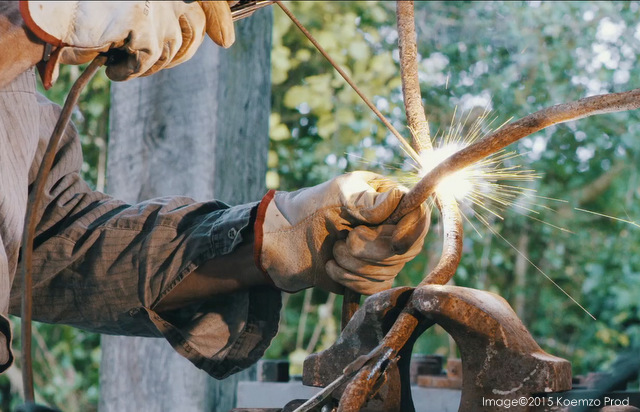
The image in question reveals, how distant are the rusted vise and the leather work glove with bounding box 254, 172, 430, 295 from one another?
5.5 inches

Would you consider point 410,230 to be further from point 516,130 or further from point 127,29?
point 127,29

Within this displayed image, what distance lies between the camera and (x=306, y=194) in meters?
1.41

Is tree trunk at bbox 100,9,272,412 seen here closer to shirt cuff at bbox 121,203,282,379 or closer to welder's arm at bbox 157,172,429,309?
shirt cuff at bbox 121,203,282,379

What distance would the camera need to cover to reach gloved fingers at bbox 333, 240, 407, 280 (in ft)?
4.34

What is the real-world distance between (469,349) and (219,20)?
62 cm

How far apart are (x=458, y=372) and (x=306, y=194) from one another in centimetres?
69

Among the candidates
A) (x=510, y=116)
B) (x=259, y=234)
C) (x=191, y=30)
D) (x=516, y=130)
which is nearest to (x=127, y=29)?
(x=191, y=30)

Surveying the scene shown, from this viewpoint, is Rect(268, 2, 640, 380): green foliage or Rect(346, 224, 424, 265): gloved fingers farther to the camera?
Rect(268, 2, 640, 380): green foliage

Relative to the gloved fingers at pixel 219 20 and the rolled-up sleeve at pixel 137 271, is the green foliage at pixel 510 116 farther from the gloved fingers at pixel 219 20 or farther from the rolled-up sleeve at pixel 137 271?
the gloved fingers at pixel 219 20

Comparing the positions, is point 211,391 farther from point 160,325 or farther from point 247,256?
point 247,256

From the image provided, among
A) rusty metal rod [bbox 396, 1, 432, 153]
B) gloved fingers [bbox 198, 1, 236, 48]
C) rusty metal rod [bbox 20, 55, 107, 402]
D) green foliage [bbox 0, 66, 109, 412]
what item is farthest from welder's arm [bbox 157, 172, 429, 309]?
green foliage [bbox 0, 66, 109, 412]

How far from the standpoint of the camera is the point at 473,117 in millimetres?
4812

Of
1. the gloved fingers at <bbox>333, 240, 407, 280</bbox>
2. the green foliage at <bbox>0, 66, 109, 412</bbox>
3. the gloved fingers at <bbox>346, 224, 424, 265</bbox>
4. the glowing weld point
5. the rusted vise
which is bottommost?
the green foliage at <bbox>0, 66, 109, 412</bbox>

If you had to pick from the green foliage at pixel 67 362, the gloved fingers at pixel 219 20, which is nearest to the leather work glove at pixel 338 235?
the gloved fingers at pixel 219 20
